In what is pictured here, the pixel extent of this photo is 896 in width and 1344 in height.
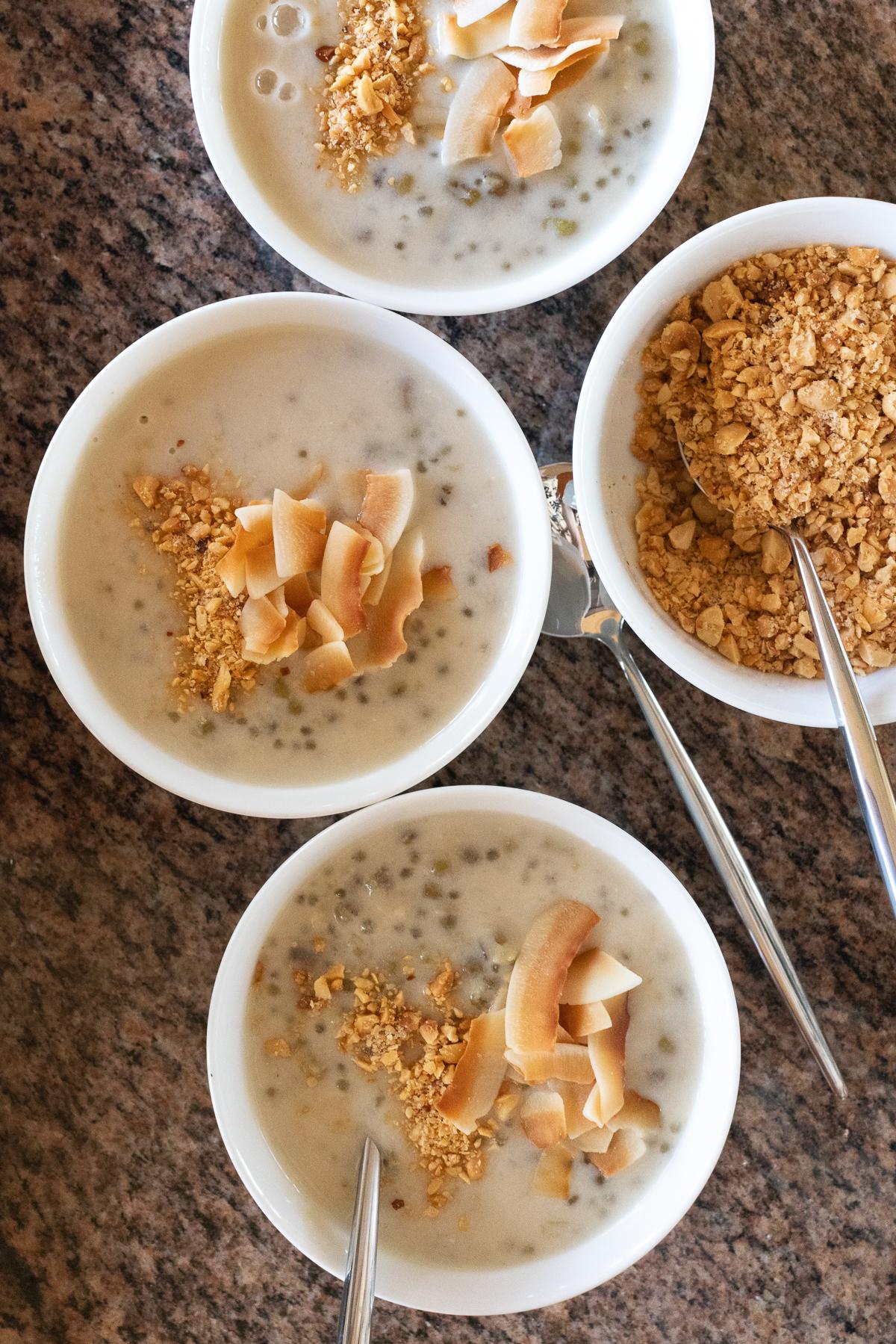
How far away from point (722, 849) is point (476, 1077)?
0.33 meters

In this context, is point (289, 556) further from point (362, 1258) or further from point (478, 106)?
point (362, 1258)

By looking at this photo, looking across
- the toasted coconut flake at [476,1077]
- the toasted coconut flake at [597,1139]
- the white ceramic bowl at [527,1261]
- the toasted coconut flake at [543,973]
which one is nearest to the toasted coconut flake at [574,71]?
the white ceramic bowl at [527,1261]

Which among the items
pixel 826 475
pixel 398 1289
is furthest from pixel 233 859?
pixel 826 475

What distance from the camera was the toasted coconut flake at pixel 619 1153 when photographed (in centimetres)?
96

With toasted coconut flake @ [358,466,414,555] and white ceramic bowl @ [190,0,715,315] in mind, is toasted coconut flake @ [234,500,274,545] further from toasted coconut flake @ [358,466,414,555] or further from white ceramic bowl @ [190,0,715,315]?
white ceramic bowl @ [190,0,715,315]

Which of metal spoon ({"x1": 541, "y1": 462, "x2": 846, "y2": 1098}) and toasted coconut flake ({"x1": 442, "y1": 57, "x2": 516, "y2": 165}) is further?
metal spoon ({"x1": 541, "y1": 462, "x2": 846, "y2": 1098})

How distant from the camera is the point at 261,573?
84cm

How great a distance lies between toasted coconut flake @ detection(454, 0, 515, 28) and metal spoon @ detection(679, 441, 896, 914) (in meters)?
0.54

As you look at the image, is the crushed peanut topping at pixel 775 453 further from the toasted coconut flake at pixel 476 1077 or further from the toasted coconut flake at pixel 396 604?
the toasted coconut flake at pixel 476 1077

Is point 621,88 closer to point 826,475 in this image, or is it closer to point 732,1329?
point 826,475

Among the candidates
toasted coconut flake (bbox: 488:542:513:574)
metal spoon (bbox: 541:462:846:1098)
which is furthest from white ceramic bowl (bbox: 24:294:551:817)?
metal spoon (bbox: 541:462:846:1098)

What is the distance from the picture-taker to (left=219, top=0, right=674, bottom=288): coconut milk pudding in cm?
89

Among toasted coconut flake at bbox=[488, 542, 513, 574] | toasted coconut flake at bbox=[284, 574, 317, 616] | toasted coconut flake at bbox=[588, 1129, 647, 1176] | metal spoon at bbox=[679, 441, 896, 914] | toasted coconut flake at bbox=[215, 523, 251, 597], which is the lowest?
toasted coconut flake at bbox=[588, 1129, 647, 1176]

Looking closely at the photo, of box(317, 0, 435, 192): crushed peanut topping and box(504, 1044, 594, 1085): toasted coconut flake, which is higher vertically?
box(317, 0, 435, 192): crushed peanut topping
